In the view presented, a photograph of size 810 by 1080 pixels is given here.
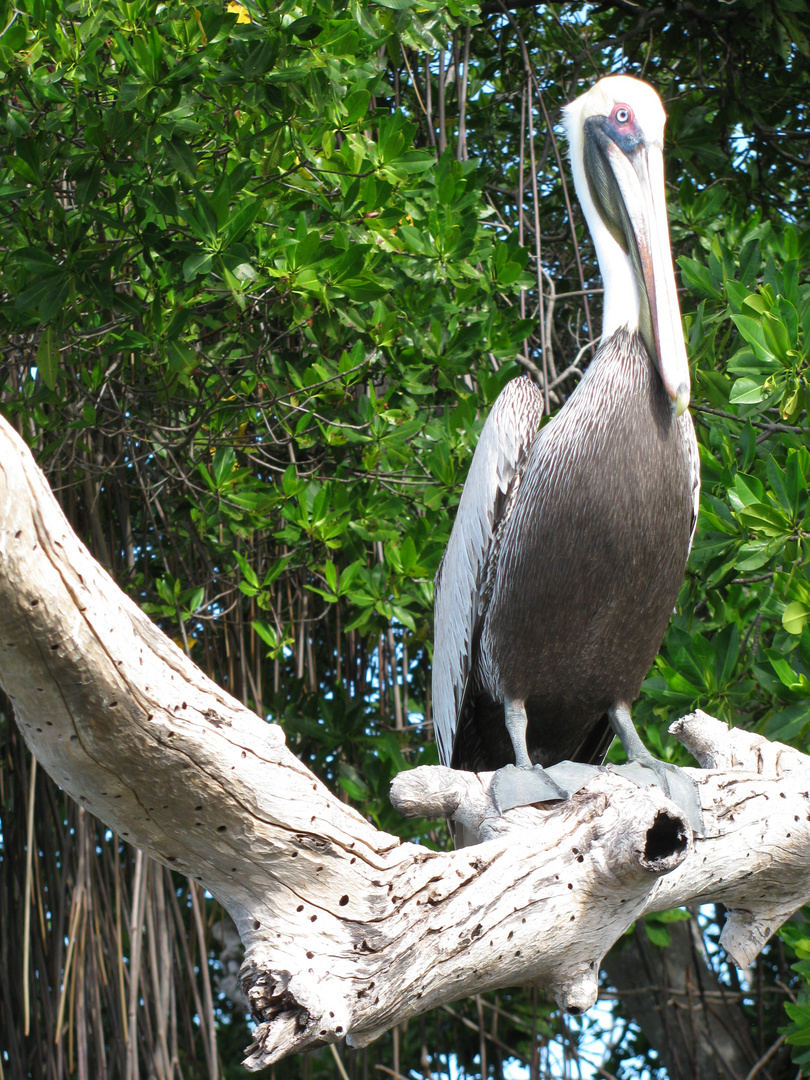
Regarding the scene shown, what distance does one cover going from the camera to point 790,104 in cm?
471

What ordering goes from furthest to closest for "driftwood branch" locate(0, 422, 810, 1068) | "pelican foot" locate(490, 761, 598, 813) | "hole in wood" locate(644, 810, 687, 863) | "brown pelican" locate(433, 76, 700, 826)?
"brown pelican" locate(433, 76, 700, 826)
"pelican foot" locate(490, 761, 598, 813)
"hole in wood" locate(644, 810, 687, 863)
"driftwood branch" locate(0, 422, 810, 1068)

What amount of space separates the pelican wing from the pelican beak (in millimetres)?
404

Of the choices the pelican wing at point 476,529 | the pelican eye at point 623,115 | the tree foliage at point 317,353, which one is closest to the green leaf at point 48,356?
the tree foliage at point 317,353

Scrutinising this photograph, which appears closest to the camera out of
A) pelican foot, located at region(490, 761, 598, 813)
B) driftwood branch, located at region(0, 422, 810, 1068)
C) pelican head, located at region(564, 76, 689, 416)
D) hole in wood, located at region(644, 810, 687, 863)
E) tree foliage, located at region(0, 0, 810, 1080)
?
driftwood branch, located at region(0, 422, 810, 1068)

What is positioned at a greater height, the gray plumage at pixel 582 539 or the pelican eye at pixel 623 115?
the pelican eye at pixel 623 115

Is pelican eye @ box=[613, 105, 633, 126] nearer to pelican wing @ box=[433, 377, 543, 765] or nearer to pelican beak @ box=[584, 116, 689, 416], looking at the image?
pelican beak @ box=[584, 116, 689, 416]

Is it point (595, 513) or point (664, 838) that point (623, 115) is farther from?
point (664, 838)

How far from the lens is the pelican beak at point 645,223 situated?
8.21ft

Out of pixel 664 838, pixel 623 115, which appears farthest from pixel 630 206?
pixel 664 838

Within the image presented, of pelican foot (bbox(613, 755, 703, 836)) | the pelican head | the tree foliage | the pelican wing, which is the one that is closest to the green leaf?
the tree foliage

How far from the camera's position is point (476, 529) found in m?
2.83

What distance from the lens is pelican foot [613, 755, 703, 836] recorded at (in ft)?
7.51

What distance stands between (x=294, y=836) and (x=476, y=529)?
1.32m

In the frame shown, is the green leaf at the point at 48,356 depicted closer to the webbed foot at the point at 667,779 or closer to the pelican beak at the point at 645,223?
the pelican beak at the point at 645,223
